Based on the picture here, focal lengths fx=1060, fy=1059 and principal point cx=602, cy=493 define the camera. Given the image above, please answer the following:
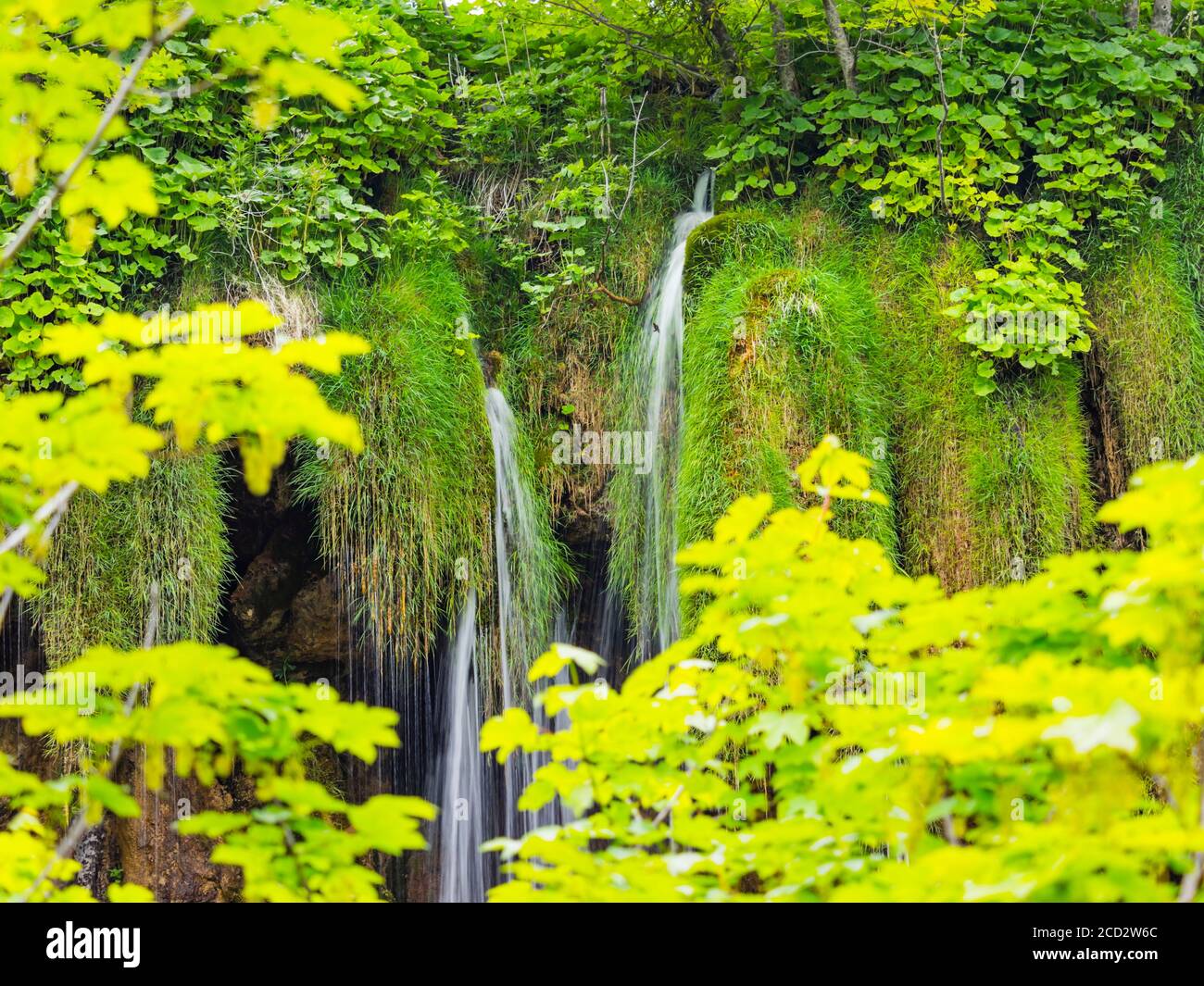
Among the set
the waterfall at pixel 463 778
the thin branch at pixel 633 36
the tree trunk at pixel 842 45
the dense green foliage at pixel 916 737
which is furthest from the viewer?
the thin branch at pixel 633 36

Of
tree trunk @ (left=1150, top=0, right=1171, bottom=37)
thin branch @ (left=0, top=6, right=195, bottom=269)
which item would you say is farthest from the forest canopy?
thin branch @ (left=0, top=6, right=195, bottom=269)

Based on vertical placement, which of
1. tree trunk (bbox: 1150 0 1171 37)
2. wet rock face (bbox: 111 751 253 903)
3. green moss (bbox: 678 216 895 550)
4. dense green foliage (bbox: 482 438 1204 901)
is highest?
tree trunk (bbox: 1150 0 1171 37)

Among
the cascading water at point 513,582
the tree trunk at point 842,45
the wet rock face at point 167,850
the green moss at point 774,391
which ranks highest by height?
the tree trunk at point 842,45

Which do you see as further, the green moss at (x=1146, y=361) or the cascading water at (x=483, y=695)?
the cascading water at (x=483, y=695)

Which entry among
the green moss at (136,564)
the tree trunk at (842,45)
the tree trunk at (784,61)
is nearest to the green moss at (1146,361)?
the tree trunk at (842,45)

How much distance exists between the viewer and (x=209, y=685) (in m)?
1.80

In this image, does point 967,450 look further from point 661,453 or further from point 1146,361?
point 661,453

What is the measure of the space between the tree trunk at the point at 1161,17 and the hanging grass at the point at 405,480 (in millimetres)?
4720

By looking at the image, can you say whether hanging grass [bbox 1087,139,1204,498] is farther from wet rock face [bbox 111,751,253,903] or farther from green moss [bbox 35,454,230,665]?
wet rock face [bbox 111,751,253,903]

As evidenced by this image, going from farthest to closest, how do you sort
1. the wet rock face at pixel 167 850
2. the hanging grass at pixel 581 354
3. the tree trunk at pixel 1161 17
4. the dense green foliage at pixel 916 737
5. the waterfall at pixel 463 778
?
the tree trunk at pixel 1161 17 < the hanging grass at pixel 581 354 < the waterfall at pixel 463 778 < the wet rock face at pixel 167 850 < the dense green foliage at pixel 916 737

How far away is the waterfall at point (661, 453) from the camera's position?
559cm

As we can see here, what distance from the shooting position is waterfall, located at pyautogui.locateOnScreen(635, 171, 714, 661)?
220 inches

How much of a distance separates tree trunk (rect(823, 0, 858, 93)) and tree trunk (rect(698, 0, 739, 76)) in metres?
0.60

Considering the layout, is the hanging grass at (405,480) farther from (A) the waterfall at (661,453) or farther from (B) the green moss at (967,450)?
(B) the green moss at (967,450)
